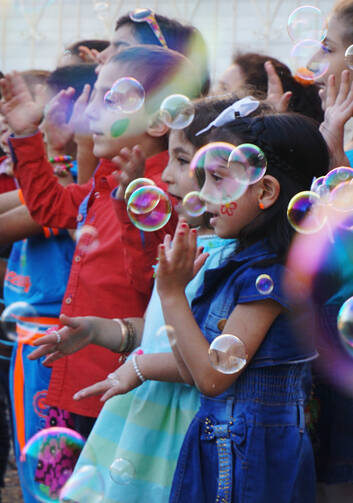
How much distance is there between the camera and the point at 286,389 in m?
1.42

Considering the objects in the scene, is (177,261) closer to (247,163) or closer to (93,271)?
(247,163)

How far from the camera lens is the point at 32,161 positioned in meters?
2.07

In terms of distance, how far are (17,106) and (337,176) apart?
1023mm

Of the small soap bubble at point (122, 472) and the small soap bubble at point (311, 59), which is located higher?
the small soap bubble at point (311, 59)

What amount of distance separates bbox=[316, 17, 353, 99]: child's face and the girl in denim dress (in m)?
0.37

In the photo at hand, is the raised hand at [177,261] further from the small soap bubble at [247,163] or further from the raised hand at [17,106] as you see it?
the raised hand at [17,106]

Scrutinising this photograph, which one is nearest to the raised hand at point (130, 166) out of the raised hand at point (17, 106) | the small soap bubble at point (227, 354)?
the raised hand at point (17, 106)

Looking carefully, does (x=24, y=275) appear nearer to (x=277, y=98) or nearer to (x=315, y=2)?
(x=277, y=98)

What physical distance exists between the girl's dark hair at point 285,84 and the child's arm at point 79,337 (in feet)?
3.17

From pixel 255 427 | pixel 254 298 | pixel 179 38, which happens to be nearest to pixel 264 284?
pixel 254 298

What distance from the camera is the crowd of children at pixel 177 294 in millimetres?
1391

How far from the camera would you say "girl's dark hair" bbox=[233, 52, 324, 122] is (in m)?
2.29

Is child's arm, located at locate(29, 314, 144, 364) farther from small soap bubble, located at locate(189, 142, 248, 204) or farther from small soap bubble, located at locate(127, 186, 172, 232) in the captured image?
small soap bubble, located at locate(189, 142, 248, 204)

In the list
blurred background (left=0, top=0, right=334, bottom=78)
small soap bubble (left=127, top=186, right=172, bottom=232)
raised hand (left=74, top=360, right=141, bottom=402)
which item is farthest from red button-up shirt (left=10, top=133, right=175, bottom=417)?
blurred background (left=0, top=0, right=334, bottom=78)
